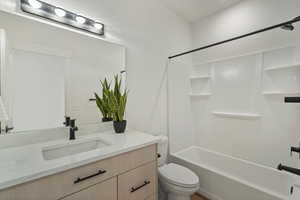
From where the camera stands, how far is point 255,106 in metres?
2.00

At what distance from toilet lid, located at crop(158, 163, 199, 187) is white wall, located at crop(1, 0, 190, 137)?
563 millimetres

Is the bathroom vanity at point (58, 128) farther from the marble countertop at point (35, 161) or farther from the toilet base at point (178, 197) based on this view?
the toilet base at point (178, 197)

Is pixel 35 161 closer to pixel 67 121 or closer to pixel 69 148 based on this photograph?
pixel 69 148

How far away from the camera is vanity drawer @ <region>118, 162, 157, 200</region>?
3.33 ft

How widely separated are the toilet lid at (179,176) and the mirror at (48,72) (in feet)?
3.04

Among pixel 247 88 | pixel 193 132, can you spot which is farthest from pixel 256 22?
pixel 193 132

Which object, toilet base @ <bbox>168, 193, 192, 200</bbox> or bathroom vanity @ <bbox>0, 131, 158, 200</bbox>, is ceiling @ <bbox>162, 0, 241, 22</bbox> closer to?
bathroom vanity @ <bbox>0, 131, 158, 200</bbox>

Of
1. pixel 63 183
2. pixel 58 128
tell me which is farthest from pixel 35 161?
pixel 58 128

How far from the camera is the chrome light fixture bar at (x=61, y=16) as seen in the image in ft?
3.73

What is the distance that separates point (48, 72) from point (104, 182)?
3.29 ft

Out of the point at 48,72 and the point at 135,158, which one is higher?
the point at 48,72

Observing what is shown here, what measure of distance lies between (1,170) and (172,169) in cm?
148

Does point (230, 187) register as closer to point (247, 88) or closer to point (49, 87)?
point (247, 88)

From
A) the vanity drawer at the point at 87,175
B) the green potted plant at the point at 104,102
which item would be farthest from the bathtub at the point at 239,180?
the vanity drawer at the point at 87,175
